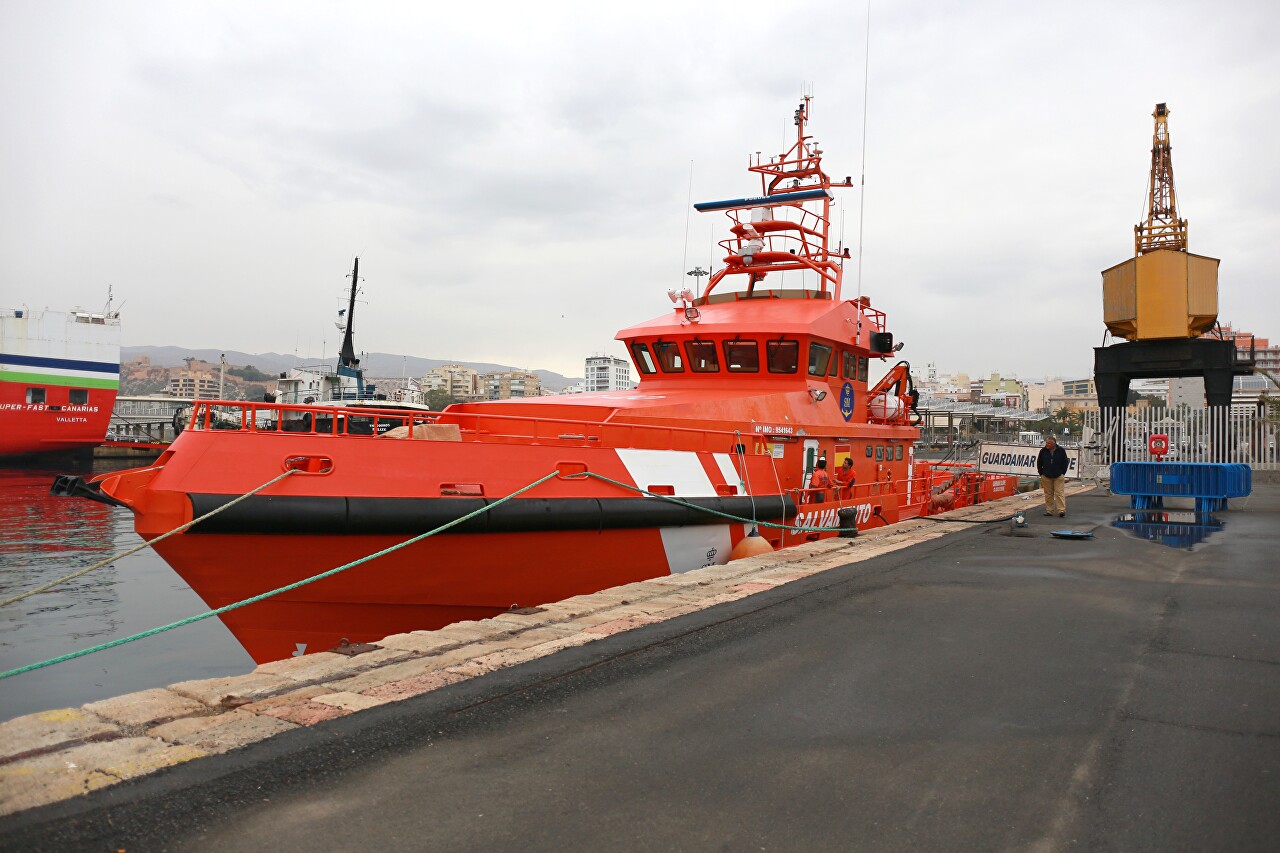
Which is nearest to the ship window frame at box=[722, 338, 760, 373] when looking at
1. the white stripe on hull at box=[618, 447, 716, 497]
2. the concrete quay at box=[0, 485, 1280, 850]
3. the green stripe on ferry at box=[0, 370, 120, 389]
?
the white stripe on hull at box=[618, 447, 716, 497]

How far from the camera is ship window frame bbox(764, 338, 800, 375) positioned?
9992 millimetres

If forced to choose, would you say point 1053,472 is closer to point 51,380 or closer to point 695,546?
point 695,546

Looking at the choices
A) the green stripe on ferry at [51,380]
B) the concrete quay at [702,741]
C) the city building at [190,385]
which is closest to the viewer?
the concrete quay at [702,741]

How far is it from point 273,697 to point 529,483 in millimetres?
3477

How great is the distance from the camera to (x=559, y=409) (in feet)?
27.6

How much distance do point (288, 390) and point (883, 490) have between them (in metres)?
40.9

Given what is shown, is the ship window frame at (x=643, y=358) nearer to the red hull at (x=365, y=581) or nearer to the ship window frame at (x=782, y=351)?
the ship window frame at (x=782, y=351)

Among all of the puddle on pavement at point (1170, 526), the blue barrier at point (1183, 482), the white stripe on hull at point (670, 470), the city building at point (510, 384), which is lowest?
A: the puddle on pavement at point (1170, 526)

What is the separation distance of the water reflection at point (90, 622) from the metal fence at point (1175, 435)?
881 inches

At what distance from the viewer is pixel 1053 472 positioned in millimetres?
12281

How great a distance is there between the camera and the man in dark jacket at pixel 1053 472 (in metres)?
12.3

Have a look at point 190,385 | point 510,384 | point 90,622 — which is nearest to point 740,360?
point 90,622

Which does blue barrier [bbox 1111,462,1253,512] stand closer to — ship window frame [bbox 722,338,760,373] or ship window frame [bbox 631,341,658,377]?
ship window frame [bbox 722,338,760,373]

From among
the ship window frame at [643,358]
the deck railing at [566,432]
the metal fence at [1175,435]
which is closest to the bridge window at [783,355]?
the ship window frame at [643,358]
